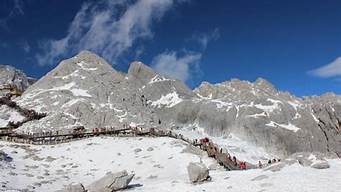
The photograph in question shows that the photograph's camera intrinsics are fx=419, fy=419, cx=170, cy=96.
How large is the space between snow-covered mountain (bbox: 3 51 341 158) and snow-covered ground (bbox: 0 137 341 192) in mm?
22325

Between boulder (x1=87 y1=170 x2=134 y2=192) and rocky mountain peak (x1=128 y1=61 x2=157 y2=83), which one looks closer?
boulder (x1=87 y1=170 x2=134 y2=192)

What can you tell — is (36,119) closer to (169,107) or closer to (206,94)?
(169,107)

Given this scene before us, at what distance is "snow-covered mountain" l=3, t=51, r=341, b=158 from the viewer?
8250 centimetres

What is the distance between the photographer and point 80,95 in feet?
293

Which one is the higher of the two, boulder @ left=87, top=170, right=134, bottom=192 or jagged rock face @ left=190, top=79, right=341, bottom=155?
jagged rock face @ left=190, top=79, right=341, bottom=155

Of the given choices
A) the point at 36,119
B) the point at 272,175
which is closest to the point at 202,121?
the point at 36,119

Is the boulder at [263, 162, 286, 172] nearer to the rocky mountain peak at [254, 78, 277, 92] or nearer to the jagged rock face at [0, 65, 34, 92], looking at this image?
the jagged rock face at [0, 65, 34, 92]

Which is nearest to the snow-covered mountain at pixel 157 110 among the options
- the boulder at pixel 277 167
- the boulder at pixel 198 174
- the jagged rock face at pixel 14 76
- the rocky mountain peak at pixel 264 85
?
the boulder at pixel 198 174

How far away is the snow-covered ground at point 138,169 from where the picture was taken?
27.3 m

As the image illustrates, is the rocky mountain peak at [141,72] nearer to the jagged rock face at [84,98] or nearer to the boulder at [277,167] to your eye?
the jagged rock face at [84,98]

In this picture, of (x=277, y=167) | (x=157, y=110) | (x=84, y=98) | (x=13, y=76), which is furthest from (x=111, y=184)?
(x=13, y=76)

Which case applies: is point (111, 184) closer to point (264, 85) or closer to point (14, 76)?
point (14, 76)

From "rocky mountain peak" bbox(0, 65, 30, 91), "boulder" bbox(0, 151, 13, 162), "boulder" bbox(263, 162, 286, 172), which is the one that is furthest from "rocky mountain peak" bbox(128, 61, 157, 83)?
"boulder" bbox(263, 162, 286, 172)

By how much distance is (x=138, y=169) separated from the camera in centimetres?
4281
